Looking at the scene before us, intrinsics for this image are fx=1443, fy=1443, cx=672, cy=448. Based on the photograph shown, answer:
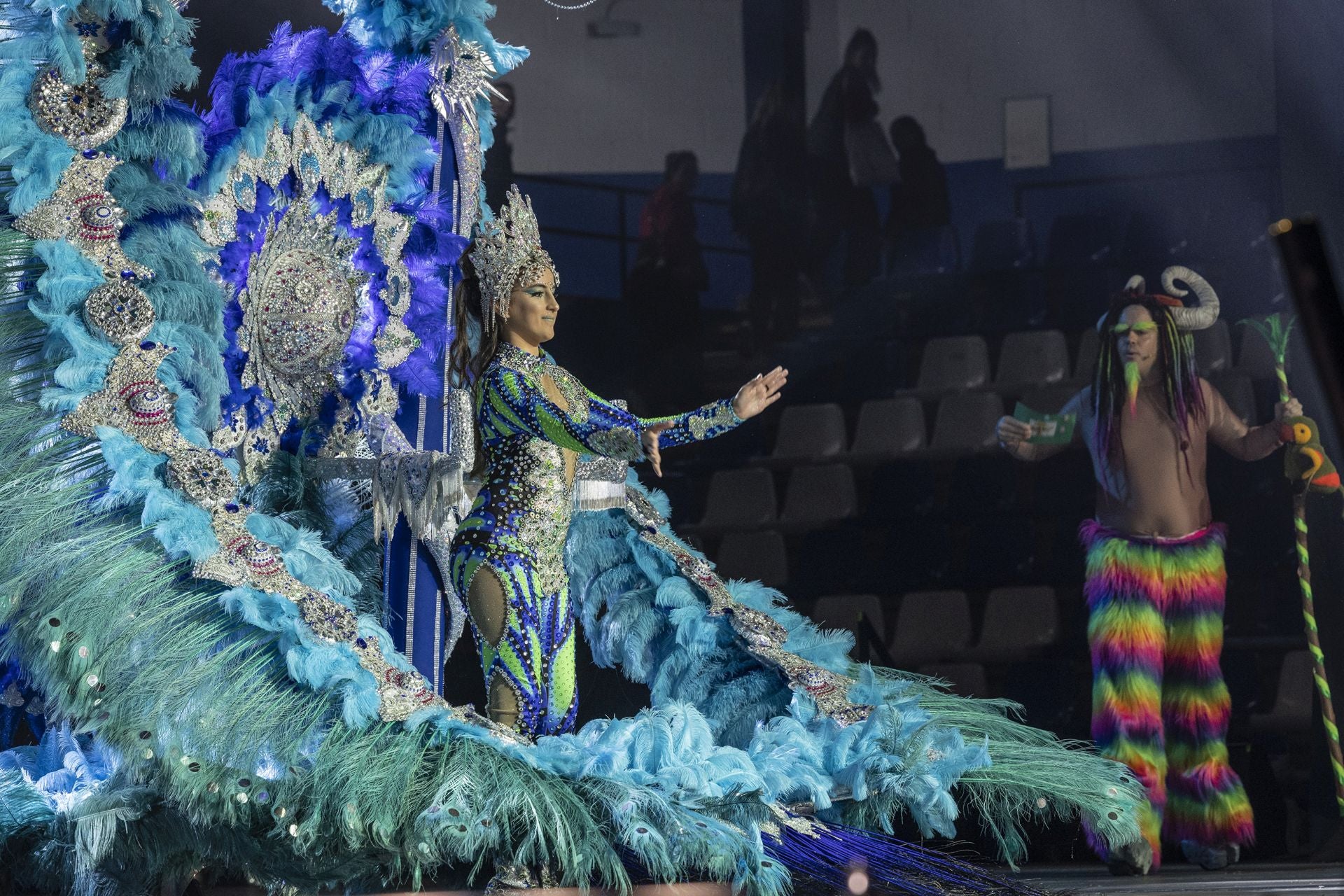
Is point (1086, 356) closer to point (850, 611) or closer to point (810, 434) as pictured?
point (810, 434)

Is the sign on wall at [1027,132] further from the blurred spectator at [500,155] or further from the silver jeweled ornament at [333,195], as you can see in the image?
the silver jeweled ornament at [333,195]

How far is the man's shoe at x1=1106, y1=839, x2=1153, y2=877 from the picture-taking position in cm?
285

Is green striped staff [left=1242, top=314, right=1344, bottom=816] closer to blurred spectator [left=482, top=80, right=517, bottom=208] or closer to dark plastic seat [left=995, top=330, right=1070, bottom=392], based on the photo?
dark plastic seat [left=995, top=330, right=1070, bottom=392]

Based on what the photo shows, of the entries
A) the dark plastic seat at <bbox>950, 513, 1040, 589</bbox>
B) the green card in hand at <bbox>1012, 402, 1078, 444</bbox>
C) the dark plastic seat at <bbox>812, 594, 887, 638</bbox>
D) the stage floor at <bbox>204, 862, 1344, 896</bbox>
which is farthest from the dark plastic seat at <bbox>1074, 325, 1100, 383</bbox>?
the stage floor at <bbox>204, 862, 1344, 896</bbox>

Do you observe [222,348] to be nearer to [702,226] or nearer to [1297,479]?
[702,226]

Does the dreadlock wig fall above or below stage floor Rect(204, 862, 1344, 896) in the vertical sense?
above

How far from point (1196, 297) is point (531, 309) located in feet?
9.74

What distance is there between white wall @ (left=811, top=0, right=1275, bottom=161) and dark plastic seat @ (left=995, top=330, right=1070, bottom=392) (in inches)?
30.4

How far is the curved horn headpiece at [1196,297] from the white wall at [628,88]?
1.83 m

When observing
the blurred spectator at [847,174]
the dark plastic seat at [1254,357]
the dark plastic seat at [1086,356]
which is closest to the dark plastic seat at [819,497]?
the blurred spectator at [847,174]

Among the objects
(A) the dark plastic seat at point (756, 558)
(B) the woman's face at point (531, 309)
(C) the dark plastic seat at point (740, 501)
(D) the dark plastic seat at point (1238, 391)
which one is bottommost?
(A) the dark plastic seat at point (756, 558)

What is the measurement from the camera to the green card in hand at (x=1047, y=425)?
5.14 meters

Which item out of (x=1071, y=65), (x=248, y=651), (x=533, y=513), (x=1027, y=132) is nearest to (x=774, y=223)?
(x=1027, y=132)

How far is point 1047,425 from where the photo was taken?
5195 mm
